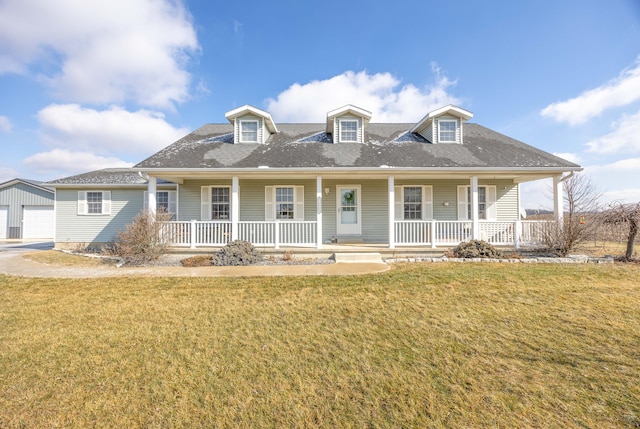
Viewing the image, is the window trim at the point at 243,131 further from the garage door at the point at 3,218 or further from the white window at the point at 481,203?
the garage door at the point at 3,218

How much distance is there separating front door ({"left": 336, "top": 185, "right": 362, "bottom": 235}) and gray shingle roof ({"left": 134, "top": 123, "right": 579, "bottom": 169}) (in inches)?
70.1

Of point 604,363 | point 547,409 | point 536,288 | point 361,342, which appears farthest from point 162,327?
point 536,288

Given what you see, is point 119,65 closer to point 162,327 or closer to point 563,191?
point 162,327

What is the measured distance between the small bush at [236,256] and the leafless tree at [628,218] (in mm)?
11777

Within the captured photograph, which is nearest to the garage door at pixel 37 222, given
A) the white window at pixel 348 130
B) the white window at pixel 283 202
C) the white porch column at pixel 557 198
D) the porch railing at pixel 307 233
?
the porch railing at pixel 307 233

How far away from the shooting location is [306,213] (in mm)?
12445

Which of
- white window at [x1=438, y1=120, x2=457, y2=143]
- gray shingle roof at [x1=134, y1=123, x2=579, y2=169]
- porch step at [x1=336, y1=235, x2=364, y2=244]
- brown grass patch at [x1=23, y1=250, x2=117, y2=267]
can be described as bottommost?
brown grass patch at [x1=23, y1=250, x2=117, y2=267]

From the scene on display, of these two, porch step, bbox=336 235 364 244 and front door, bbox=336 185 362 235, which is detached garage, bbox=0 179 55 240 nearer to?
front door, bbox=336 185 362 235

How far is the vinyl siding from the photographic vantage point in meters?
13.3

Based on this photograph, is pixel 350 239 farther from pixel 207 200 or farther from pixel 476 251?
pixel 207 200

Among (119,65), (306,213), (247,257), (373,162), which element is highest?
(119,65)

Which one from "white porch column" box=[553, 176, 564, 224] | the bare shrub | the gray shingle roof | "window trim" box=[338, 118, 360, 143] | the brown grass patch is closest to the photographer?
the bare shrub

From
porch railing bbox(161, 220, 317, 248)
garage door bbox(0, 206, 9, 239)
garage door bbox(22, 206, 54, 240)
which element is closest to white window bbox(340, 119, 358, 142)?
porch railing bbox(161, 220, 317, 248)

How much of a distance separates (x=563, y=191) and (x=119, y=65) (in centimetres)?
1959
